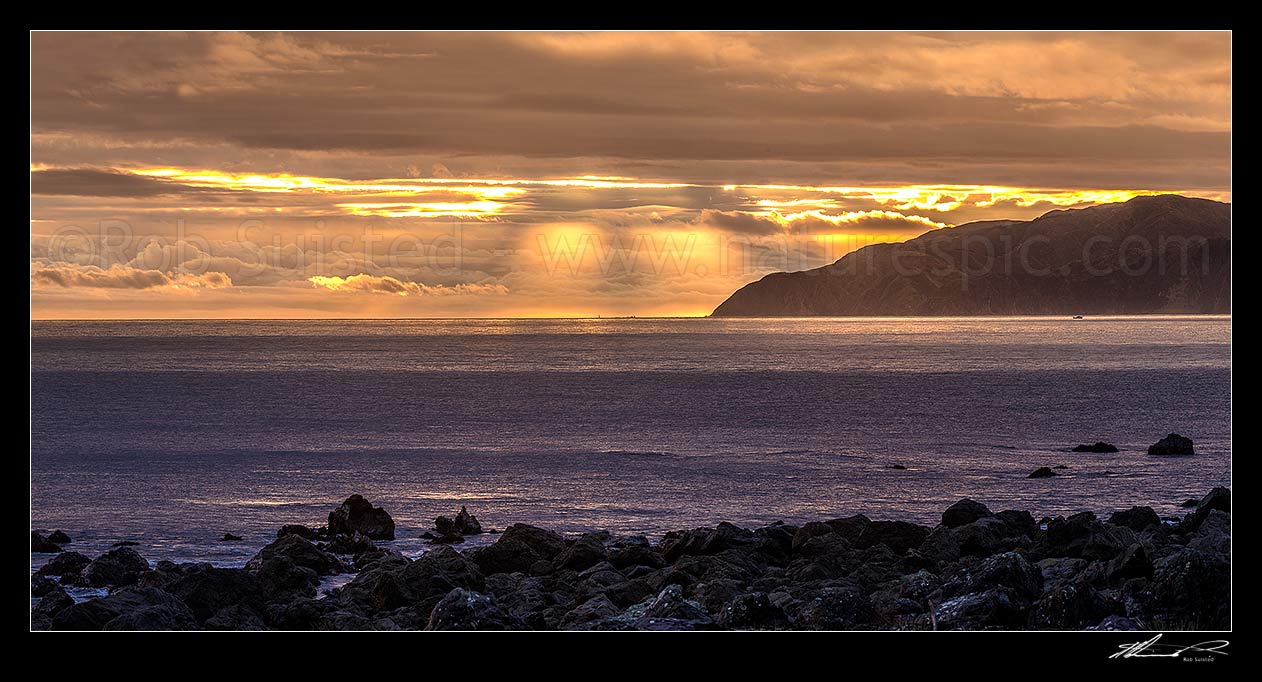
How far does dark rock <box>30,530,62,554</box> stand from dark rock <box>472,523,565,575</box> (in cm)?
952

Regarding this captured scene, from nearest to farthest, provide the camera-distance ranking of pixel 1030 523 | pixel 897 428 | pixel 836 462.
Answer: pixel 1030 523
pixel 836 462
pixel 897 428

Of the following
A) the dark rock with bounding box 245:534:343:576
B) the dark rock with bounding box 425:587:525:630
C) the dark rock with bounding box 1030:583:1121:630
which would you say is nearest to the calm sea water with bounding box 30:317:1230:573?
the dark rock with bounding box 245:534:343:576

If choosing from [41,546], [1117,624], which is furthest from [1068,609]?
[41,546]

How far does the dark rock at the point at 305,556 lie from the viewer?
69.9ft

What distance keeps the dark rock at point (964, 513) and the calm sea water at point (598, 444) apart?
702 centimetres

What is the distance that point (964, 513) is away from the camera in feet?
79.3

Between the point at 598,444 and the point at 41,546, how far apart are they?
1174 inches

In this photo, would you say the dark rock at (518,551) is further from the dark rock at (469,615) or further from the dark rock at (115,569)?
the dark rock at (115,569)

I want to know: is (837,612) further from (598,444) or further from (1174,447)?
(598,444)

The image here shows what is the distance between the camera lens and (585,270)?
110 meters
